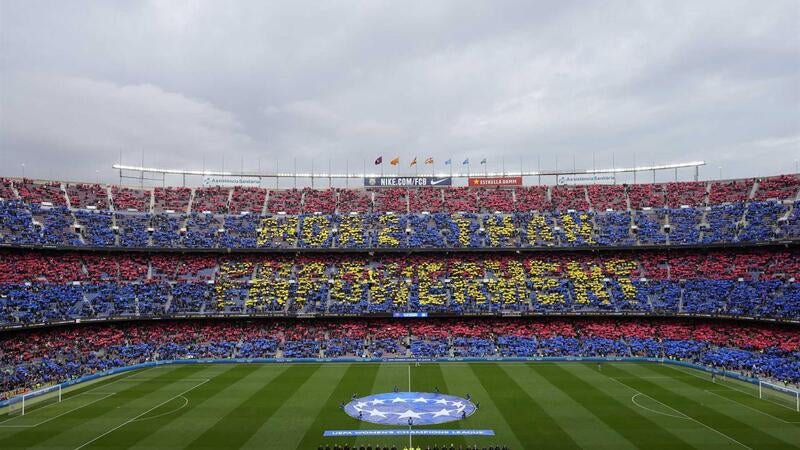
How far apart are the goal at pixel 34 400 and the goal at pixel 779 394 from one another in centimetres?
5738

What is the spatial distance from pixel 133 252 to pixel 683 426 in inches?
2587

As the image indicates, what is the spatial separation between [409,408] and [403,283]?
31951mm

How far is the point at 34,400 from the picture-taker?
4459 centimetres

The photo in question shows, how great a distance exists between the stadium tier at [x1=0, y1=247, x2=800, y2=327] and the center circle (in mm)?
23704

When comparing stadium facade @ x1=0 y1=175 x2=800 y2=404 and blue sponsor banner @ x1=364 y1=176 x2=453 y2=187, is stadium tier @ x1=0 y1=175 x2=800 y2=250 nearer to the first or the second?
stadium facade @ x1=0 y1=175 x2=800 y2=404

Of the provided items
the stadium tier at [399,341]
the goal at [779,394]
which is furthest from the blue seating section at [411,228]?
the goal at [779,394]

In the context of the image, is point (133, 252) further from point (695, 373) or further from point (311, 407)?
point (695, 373)

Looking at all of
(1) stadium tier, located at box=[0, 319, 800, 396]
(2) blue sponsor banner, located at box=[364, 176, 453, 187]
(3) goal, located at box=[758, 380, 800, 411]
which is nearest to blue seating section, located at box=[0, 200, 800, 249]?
(2) blue sponsor banner, located at box=[364, 176, 453, 187]

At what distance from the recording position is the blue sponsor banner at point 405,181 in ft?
279

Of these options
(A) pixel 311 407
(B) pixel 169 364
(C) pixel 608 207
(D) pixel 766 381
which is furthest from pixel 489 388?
(C) pixel 608 207

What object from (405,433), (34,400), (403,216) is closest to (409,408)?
(405,433)

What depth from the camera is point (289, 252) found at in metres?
75.8

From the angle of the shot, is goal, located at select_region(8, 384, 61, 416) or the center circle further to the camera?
goal, located at select_region(8, 384, 61, 416)

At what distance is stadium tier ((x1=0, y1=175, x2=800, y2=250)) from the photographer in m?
68.5
